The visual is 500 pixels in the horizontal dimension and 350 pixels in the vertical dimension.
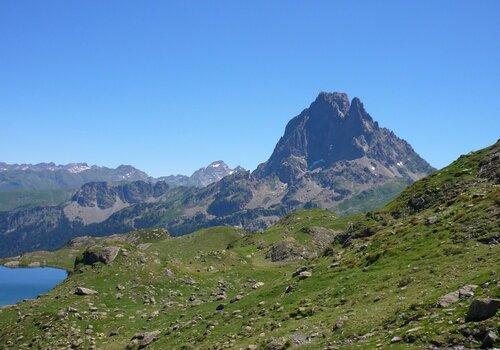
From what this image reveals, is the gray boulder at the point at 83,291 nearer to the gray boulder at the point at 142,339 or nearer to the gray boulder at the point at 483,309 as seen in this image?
the gray boulder at the point at 142,339

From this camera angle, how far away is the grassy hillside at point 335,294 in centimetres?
2617

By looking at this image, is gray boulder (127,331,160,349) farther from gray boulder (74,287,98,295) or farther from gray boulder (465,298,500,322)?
gray boulder (465,298,500,322)

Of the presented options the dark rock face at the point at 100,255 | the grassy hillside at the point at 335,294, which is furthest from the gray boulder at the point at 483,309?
the dark rock face at the point at 100,255

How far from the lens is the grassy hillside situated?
85.9ft

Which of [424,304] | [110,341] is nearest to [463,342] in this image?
[424,304]

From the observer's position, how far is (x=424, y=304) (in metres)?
26.1

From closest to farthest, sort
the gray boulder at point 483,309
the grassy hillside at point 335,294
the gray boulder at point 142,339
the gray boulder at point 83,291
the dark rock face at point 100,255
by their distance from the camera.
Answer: the gray boulder at point 483,309 < the grassy hillside at point 335,294 < the gray boulder at point 142,339 < the gray boulder at point 83,291 < the dark rock face at point 100,255

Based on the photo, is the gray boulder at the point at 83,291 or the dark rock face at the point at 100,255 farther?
the dark rock face at the point at 100,255

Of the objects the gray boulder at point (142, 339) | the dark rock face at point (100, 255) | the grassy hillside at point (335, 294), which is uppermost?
the dark rock face at point (100, 255)

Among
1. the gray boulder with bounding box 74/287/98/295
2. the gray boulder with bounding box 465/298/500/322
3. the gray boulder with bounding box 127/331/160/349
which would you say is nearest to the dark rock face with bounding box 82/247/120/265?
the gray boulder with bounding box 74/287/98/295

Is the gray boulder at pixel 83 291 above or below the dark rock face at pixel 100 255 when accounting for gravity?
below

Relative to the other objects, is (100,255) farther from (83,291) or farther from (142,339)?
(142,339)

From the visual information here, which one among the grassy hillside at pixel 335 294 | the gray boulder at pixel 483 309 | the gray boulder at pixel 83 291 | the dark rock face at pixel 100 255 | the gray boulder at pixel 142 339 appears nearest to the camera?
the gray boulder at pixel 483 309

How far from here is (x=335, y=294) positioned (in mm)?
38250
